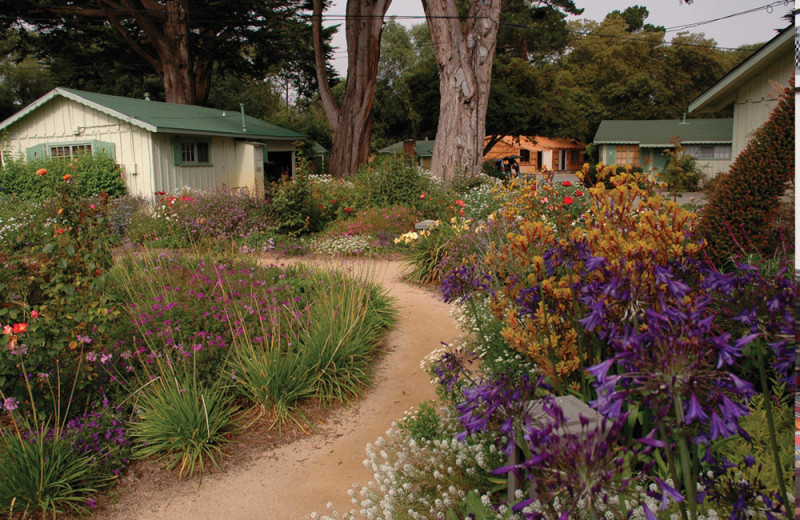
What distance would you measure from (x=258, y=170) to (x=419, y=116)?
648 inches

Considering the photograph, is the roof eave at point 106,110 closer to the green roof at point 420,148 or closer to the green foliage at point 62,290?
the green foliage at point 62,290

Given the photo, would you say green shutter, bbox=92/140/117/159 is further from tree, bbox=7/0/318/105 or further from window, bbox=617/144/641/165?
window, bbox=617/144/641/165

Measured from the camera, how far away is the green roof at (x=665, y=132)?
2900 cm

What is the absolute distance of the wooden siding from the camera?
38.7 feet

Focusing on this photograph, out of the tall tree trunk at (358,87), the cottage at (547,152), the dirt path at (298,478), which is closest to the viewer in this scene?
the dirt path at (298,478)

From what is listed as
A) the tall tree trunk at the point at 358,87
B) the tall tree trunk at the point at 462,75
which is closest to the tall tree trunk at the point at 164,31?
the tall tree trunk at the point at 358,87

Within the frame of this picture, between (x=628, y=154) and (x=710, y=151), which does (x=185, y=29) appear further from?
(x=628, y=154)

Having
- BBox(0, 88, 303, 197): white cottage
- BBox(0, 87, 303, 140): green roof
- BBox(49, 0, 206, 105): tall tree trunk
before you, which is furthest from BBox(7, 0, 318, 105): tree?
BBox(0, 88, 303, 197): white cottage

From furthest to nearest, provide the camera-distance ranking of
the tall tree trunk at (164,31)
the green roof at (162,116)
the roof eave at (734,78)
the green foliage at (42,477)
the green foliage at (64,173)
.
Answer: the tall tree trunk at (164,31) < the green roof at (162,116) < the green foliage at (64,173) < the roof eave at (734,78) < the green foliage at (42,477)

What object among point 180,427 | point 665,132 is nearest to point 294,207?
point 180,427

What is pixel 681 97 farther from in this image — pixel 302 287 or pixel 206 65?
pixel 302 287

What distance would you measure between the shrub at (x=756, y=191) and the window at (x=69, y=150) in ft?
48.4

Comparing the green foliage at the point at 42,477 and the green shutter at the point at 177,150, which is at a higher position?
the green shutter at the point at 177,150

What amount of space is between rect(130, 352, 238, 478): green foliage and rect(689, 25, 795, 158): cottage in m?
10.7
